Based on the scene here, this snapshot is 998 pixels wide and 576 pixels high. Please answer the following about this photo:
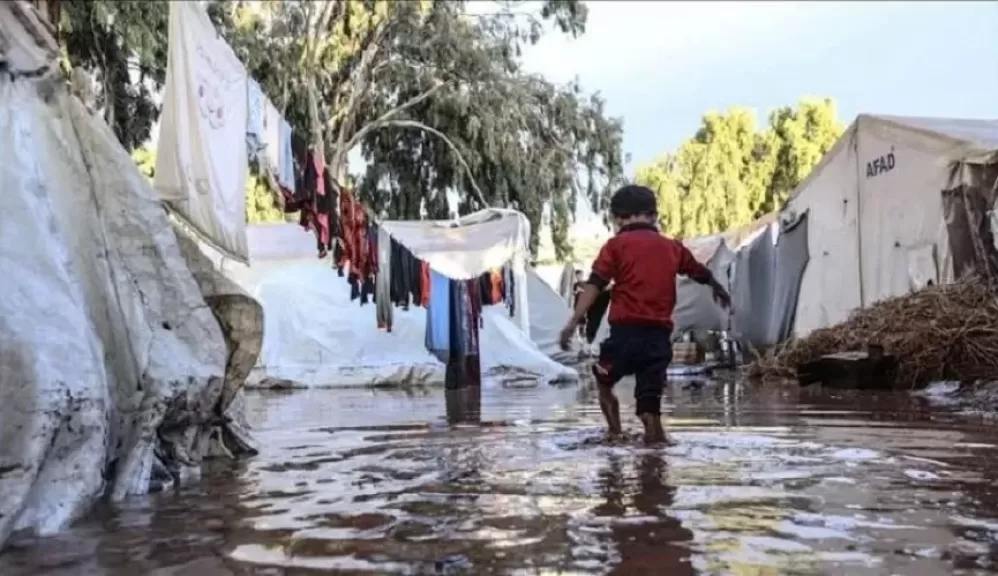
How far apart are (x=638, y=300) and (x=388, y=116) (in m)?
19.6

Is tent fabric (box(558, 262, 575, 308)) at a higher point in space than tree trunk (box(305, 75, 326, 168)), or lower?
lower

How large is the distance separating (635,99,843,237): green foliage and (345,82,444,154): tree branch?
Answer: 40.3 feet

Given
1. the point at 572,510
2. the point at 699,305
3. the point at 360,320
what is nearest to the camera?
the point at 572,510

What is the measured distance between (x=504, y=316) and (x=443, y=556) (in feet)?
49.6

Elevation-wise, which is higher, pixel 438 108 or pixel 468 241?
pixel 438 108

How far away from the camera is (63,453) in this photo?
3549 millimetres

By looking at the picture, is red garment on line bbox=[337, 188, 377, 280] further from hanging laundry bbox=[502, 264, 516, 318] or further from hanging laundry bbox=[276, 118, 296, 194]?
hanging laundry bbox=[502, 264, 516, 318]

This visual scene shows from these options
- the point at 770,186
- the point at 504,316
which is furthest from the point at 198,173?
the point at 770,186

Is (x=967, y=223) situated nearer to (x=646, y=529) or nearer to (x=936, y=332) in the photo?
(x=936, y=332)

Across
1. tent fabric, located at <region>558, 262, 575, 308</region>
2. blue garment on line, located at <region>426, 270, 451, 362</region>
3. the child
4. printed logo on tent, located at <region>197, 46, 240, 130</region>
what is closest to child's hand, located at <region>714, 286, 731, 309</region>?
the child

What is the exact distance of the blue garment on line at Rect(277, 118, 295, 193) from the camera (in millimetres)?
8875

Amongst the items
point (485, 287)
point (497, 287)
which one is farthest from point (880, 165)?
point (485, 287)

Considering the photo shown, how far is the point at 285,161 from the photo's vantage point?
9039 millimetres

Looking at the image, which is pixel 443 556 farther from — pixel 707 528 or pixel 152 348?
pixel 152 348
